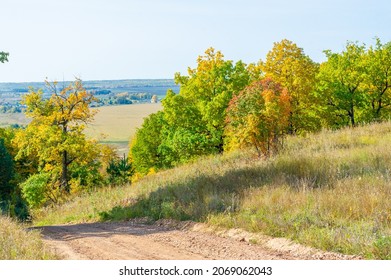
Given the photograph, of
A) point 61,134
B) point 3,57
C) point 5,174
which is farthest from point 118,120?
point 3,57

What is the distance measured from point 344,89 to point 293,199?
39.6 m

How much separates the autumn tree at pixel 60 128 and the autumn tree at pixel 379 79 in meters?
29.4

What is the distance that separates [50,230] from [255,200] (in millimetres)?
7117

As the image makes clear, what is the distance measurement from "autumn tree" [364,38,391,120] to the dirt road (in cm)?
4141

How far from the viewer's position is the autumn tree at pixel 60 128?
4028cm

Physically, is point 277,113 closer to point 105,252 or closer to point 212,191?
point 212,191

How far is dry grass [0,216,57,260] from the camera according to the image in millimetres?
8281

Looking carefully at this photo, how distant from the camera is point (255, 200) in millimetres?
12039

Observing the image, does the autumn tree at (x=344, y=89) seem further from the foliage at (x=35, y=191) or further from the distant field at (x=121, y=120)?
the distant field at (x=121, y=120)

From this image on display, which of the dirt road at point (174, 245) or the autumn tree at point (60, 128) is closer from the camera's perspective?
the dirt road at point (174, 245)

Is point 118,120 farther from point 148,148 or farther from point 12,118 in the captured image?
point 148,148

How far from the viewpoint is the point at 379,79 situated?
49.5 meters

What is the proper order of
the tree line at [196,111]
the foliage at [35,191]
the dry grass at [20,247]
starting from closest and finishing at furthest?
the dry grass at [20,247] → the foliage at [35,191] → the tree line at [196,111]

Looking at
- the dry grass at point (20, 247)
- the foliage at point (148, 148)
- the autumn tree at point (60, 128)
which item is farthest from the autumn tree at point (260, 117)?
the foliage at point (148, 148)
